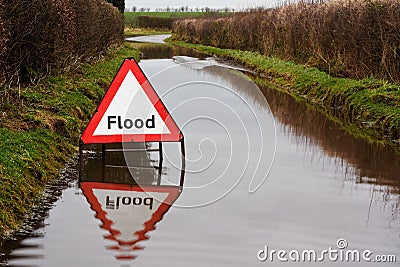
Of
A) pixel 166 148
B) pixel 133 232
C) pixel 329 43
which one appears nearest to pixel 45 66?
pixel 166 148

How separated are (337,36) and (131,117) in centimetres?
1393

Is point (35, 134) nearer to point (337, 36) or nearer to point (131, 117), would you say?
point (131, 117)

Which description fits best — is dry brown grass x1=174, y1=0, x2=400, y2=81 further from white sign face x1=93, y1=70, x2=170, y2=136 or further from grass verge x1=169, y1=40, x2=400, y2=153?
white sign face x1=93, y1=70, x2=170, y2=136

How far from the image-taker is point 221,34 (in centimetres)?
5022

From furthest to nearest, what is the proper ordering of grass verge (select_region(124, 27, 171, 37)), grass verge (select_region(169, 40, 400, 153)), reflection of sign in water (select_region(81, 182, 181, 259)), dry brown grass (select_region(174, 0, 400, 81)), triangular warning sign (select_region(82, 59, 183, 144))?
grass verge (select_region(124, 27, 171, 37)) → dry brown grass (select_region(174, 0, 400, 81)) → grass verge (select_region(169, 40, 400, 153)) → triangular warning sign (select_region(82, 59, 183, 144)) → reflection of sign in water (select_region(81, 182, 181, 259))

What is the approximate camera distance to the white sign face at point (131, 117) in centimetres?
999

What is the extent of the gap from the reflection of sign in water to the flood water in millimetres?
12

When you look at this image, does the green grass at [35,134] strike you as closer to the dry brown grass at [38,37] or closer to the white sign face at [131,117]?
the dry brown grass at [38,37]

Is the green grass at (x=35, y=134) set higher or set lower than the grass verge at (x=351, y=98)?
higher

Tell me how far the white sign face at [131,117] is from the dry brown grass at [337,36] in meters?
10.1

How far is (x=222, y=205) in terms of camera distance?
28.1ft

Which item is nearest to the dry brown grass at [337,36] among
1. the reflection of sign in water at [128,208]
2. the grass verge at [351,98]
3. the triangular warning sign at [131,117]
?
the grass verge at [351,98]

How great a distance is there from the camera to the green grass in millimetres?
7879

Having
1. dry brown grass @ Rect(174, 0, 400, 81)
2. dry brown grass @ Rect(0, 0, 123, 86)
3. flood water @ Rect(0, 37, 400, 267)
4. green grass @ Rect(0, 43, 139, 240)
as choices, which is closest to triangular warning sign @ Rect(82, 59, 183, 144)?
flood water @ Rect(0, 37, 400, 267)
